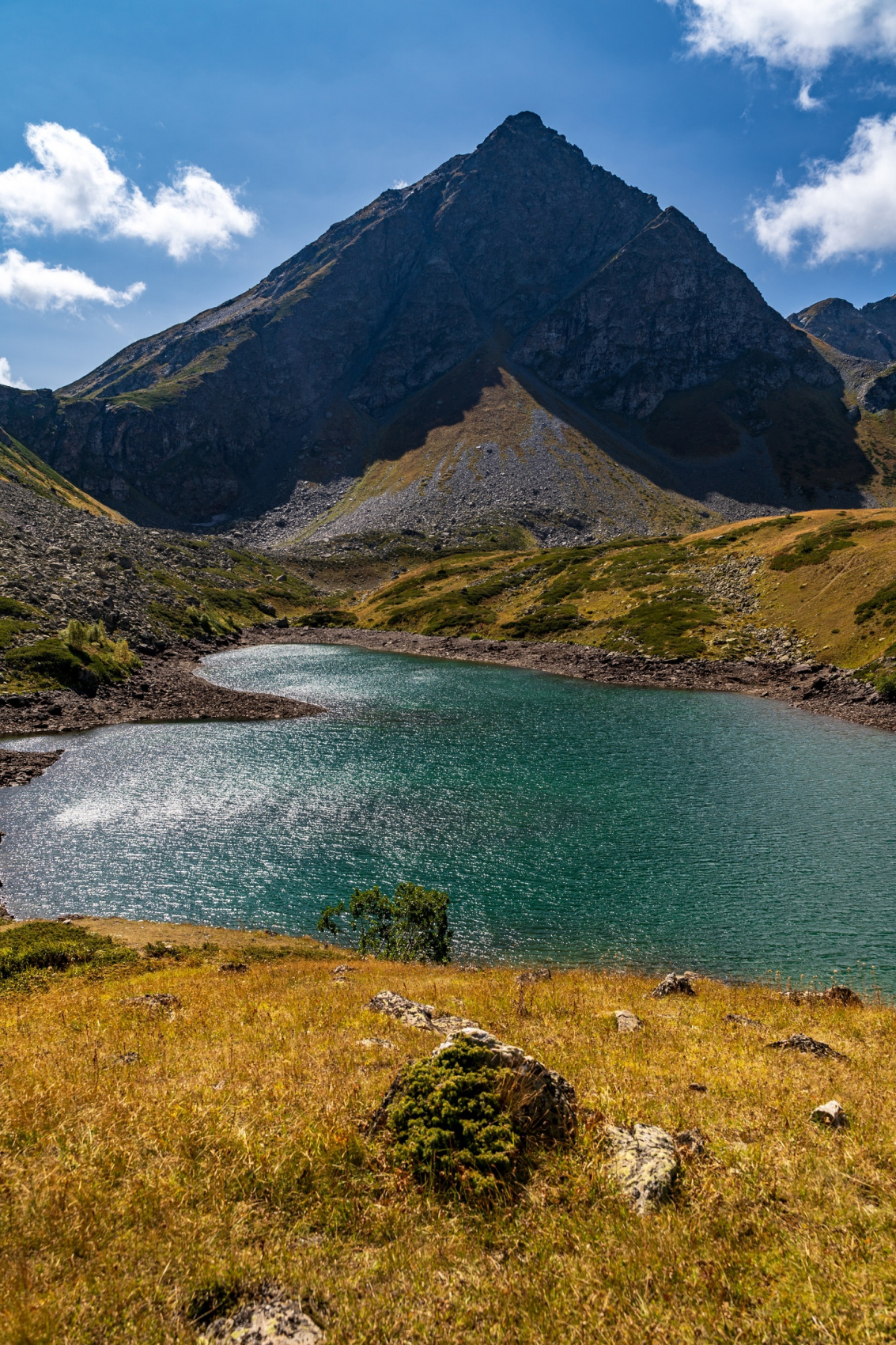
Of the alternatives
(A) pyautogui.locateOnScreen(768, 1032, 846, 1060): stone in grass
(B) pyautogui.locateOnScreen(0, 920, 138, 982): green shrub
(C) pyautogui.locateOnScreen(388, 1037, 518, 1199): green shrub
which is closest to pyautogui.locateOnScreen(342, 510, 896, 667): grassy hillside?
(A) pyautogui.locateOnScreen(768, 1032, 846, 1060): stone in grass

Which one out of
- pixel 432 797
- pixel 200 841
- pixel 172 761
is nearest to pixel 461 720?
pixel 432 797

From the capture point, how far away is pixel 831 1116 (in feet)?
35.5

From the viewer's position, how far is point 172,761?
185ft

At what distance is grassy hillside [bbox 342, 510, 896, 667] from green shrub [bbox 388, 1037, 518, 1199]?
86.5 m

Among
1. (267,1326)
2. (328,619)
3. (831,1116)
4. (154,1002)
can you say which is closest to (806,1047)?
(831,1116)

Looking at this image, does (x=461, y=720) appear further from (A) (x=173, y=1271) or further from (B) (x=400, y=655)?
(A) (x=173, y=1271)

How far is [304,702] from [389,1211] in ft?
250

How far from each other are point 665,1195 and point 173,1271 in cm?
643

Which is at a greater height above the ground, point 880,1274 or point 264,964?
point 880,1274

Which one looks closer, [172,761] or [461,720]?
[172,761]

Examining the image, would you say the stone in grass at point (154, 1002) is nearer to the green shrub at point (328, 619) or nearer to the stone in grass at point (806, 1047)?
the stone in grass at point (806, 1047)

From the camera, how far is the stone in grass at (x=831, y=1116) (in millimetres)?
10766

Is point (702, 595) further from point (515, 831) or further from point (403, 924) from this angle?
point (403, 924)

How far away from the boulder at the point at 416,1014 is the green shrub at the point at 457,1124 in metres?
5.55
